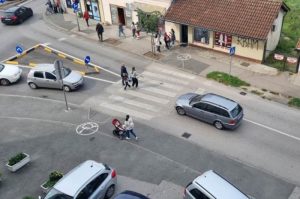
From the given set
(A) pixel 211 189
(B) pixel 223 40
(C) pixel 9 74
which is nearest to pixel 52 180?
(A) pixel 211 189

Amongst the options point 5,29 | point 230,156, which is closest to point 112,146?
point 230,156

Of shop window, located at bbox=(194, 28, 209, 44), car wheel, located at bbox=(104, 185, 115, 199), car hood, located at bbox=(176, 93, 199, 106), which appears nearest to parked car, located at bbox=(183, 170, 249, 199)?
car wheel, located at bbox=(104, 185, 115, 199)

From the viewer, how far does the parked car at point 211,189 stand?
16016mm

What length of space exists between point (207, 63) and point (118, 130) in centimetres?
1150

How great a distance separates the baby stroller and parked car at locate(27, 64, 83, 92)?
6.25m

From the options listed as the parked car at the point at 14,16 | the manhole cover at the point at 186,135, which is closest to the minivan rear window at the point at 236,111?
the manhole cover at the point at 186,135

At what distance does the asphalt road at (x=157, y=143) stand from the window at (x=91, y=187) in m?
2.52

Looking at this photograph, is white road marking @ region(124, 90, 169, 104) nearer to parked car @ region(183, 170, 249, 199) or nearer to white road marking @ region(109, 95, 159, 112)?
white road marking @ region(109, 95, 159, 112)

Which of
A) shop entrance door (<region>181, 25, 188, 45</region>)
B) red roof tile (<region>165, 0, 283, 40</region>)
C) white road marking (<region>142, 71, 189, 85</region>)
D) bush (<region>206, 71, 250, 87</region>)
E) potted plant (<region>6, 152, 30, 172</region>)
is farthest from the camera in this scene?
shop entrance door (<region>181, 25, 188, 45</region>)

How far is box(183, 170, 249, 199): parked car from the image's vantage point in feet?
52.5

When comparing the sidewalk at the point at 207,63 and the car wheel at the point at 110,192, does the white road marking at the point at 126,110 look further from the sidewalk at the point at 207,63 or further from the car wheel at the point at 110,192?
the sidewalk at the point at 207,63

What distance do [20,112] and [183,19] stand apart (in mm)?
14987

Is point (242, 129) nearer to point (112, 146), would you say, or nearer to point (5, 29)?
point (112, 146)

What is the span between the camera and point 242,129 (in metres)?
22.8
